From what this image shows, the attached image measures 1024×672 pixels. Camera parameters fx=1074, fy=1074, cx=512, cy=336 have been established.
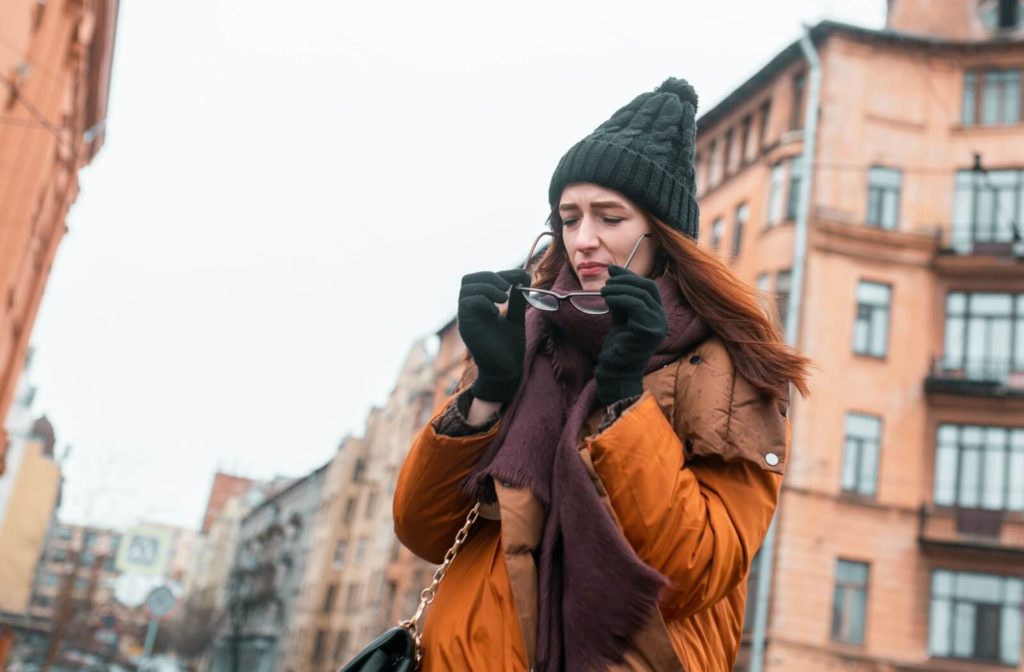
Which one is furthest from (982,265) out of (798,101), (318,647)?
(318,647)

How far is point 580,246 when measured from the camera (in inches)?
100

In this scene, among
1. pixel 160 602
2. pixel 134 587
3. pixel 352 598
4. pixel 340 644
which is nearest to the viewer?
pixel 160 602

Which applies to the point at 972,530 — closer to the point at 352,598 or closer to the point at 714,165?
the point at 714,165

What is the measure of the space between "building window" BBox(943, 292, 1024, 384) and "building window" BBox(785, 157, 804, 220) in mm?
4711

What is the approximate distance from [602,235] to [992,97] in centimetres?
3074

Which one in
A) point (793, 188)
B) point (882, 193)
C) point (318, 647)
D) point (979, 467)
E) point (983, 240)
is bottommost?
point (318, 647)

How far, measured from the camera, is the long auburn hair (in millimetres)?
2291

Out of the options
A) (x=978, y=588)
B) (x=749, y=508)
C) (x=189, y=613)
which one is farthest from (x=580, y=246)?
(x=189, y=613)

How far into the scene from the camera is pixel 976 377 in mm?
27422

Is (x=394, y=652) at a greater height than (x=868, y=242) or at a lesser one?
lesser

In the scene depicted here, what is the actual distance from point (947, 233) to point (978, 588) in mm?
9320

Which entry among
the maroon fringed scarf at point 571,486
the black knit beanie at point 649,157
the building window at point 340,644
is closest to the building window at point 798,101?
the black knit beanie at point 649,157

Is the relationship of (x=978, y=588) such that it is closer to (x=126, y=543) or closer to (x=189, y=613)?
(x=126, y=543)

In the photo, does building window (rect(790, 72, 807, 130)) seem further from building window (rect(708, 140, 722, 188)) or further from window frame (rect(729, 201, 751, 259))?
building window (rect(708, 140, 722, 188))
